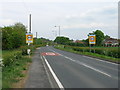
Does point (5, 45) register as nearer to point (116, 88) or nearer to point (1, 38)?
point (1, 38)

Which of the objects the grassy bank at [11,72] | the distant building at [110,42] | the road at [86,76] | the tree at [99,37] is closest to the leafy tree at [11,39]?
the grassy bank at [11,72]

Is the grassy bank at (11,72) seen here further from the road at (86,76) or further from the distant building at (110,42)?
the distant building at (110,42)

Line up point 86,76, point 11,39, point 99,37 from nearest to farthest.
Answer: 1. point 86,76
2. point 11,39
3. point 99,37

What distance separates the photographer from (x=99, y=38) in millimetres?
110875

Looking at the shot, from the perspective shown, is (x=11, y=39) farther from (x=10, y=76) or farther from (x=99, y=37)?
(x=99, y=37)

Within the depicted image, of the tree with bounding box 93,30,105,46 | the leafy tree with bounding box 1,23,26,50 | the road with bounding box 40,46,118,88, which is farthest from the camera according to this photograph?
the tree with bounding box 93,30,105,46

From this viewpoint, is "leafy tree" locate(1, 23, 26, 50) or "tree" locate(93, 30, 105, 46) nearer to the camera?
"leafy tree" locate(1, 23, 26, 50)

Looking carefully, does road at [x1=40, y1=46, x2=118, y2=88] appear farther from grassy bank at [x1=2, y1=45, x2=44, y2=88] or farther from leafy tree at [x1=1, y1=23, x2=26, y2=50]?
leafy tree at [x1=1, y1=23, x2=26, y2=50]

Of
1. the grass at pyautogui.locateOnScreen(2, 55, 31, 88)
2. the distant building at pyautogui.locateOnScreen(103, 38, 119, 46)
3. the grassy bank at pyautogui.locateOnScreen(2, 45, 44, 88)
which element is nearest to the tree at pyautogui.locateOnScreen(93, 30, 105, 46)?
the distant building at pyautogui.locateOnScreen(103, 38, 119, 46)

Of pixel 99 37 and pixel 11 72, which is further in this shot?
pixel 99 37

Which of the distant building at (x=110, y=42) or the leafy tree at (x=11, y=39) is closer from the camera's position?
the leafy tree at (x=11, y=39)

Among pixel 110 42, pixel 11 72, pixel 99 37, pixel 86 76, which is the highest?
pixel 99 37

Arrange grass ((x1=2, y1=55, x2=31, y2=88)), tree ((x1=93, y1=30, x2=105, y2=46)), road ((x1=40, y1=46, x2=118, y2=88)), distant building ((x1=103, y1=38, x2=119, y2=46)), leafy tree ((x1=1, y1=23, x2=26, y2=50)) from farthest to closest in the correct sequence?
1. distant building ((x1=103, y1=38, x2=119, y2=46))
2. tree ((x1=93, y1=30, x2=105, y2=46))
3. leafy tree ((x1=1, y1=23, x2=26, y2=50))
4. road ((x1=40, y1=46, x2=118, y2=88))
5. grass ((x1=2, y1=55, x2=31, y2=88))

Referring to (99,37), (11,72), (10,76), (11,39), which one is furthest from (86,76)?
(99,37)
